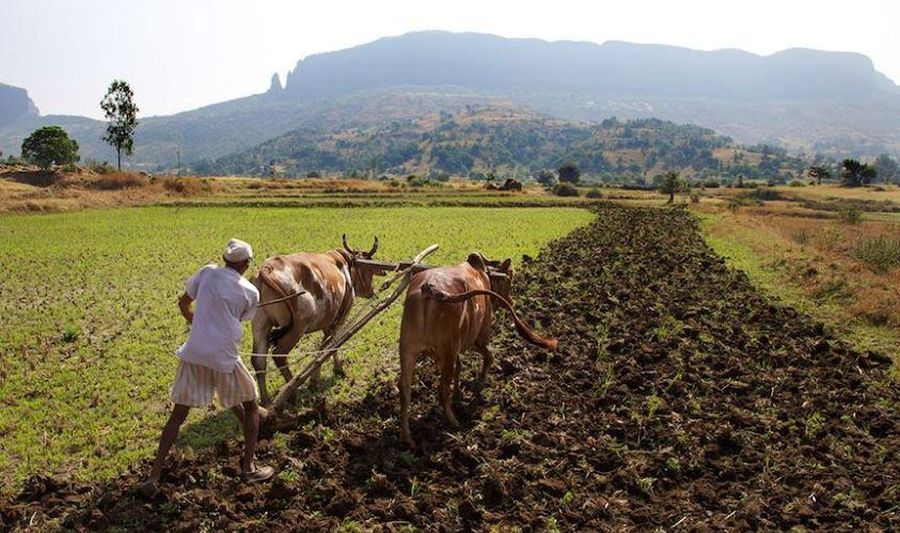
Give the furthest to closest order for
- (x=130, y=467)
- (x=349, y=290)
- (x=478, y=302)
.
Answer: (x=349, y=290) < (x=478, y=302) < (x=130, y=467)

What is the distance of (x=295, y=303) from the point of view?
9.05m

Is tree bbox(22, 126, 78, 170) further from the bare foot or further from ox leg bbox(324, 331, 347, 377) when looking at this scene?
the bare foot

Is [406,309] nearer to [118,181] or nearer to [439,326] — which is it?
[439,326]

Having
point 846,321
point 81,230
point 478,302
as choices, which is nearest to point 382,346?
point 478,302

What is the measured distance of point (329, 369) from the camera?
1090cm

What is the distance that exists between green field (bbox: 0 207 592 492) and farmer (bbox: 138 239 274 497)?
1.42 m

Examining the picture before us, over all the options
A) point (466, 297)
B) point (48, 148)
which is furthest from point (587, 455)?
point (48, 148)

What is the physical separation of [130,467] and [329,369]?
3984 millimetres

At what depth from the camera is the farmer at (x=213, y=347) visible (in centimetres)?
640

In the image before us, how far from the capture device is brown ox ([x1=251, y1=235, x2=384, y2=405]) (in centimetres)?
885

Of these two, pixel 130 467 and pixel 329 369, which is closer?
pixel 130 467

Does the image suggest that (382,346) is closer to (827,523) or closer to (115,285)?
(827,523)

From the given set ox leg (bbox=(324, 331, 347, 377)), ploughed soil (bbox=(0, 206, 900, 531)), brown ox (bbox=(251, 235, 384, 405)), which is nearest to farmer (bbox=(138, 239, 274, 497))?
ploughed soil (bbox=(0, 206, 900, 531))

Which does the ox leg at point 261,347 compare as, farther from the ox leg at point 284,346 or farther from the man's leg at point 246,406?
the man's leg at point 246,406
